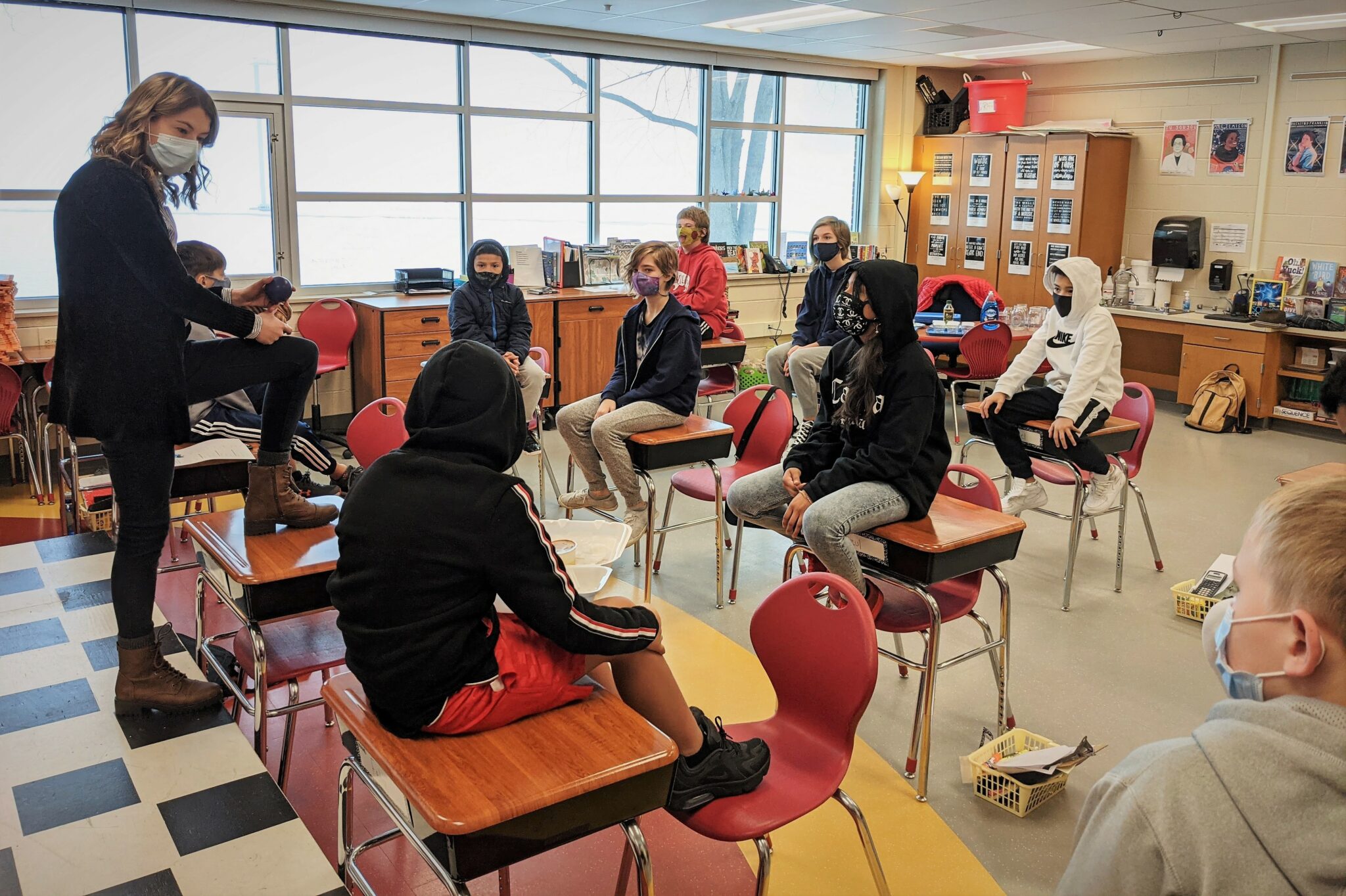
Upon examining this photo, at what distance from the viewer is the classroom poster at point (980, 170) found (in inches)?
354

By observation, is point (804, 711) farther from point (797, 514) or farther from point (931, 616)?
point (797, 514)

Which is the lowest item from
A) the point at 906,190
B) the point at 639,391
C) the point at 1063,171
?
the point at 639,391

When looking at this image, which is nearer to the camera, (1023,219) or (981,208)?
(1023,219)

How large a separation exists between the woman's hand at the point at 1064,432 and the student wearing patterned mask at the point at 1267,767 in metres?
3.37

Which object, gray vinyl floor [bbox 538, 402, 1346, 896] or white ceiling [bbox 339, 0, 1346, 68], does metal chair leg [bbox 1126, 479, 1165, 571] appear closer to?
gray vinyl floor [bbox 538, 402, 1346, 896]

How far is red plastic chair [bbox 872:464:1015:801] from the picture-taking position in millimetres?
2799

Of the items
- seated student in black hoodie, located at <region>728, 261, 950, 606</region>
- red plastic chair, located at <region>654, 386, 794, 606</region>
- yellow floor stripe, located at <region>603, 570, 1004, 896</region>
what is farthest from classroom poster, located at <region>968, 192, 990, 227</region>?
yellow floor stripe, located at <region>603, 570, 1004, 896</region>

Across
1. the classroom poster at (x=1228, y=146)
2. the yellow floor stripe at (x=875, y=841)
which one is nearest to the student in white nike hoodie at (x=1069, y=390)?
the yellow floor stripe at (x=875, y=841)

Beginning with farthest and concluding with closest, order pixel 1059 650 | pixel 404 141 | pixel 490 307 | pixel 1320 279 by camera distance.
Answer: pixel 1320 279, pixel 404 141, pixel 490 307, pixel 1059 650

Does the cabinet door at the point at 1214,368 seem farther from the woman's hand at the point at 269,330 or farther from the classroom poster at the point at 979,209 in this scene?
the woman's hand at the point at 269,330

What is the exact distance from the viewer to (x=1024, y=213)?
28.8ft

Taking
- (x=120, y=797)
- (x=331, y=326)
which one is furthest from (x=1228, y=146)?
(x=120, y=797)

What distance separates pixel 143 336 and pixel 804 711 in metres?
1.76

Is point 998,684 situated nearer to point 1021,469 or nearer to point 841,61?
point 1021,469
